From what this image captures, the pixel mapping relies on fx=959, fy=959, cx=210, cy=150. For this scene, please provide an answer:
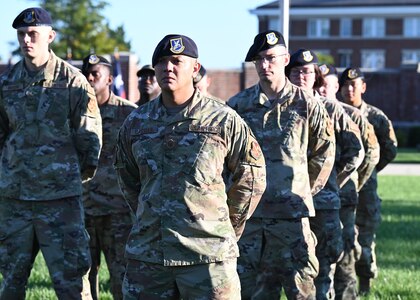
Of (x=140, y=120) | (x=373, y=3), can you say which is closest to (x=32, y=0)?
(x=373, y=3)

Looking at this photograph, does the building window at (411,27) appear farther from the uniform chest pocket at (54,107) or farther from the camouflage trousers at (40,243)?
the camouflage trousers at (40,243)

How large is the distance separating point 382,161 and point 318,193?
2.84 metres

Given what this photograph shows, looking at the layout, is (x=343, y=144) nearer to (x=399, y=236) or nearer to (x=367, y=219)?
(x=367, y=219)

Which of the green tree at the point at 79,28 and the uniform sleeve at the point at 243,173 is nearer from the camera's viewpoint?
the uniform sleeve at the point at 243,173

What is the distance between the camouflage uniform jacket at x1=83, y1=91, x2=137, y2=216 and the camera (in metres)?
8.38

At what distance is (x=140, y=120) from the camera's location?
552 cm

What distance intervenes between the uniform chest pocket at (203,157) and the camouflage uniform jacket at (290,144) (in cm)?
174

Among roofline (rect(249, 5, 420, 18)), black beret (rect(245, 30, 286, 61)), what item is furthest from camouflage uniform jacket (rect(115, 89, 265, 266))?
roofline (rect(249, 5, 420, 18))

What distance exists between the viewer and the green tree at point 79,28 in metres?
60.5

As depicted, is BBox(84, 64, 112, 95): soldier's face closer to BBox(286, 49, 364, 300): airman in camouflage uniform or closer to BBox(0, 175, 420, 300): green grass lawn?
BBox(286, 49, 364, 300): airman in camouflage uniform

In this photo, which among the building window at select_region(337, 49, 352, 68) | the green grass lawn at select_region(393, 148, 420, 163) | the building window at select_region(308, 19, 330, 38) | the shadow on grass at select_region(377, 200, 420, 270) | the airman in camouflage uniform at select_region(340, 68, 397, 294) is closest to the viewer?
the airman in camouflage uniform at select_region(340, 68, 397, 294)

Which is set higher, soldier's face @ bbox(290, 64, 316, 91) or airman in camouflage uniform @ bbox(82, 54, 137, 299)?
soldier's face @ bbox(290, 64, 316, 91)

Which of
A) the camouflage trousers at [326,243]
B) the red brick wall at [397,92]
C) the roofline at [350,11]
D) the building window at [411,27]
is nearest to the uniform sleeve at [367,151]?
the camouflage trousers at [326,243]

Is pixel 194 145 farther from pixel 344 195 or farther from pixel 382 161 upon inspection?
pixel 382 161
